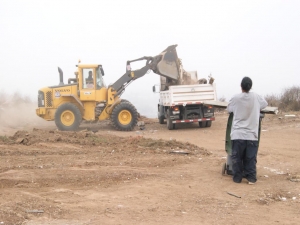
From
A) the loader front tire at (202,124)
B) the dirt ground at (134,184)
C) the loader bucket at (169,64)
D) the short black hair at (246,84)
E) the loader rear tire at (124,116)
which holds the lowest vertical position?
the dirt ground at (134,184)

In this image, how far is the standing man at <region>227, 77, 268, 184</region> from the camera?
6.76 metres

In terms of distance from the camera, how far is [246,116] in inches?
267

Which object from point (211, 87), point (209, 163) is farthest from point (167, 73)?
point (209, 163)

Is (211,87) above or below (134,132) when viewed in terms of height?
above

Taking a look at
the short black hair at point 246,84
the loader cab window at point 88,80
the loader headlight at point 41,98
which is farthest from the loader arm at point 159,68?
the short black hair at point 246,84

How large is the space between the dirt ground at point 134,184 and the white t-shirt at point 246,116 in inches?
34.3

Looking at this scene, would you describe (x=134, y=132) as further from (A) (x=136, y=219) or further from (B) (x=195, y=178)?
(A) (x=136, y=219)

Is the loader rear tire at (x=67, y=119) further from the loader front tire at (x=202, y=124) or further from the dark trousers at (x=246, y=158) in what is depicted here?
the dark trousers at (x=246, y=158)

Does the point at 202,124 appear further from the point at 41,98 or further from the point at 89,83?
the point at 41,98

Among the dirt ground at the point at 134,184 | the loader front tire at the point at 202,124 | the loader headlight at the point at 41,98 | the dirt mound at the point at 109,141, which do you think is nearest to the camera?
the dirt ground at the point at 134,184

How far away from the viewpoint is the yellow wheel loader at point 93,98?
15711 mm

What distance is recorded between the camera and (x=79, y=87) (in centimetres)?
1581

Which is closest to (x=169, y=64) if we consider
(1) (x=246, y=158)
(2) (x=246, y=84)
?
(2) (x=246, y=84)

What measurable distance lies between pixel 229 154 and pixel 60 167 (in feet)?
10.9
